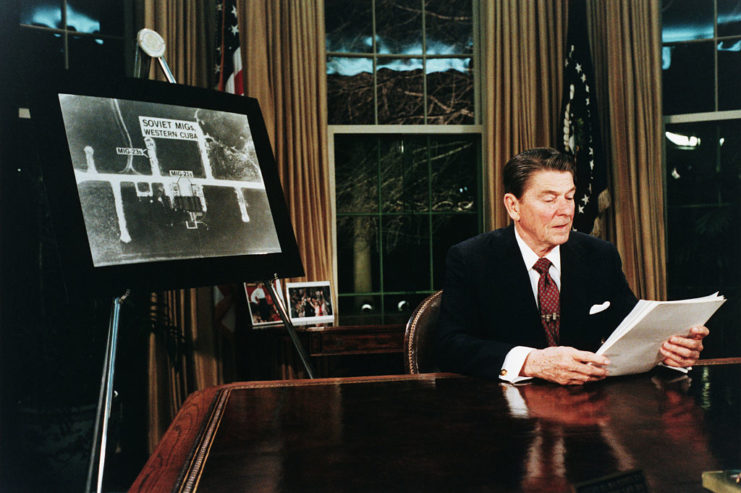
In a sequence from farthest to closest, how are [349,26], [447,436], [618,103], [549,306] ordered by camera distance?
[349,26] < [618,103] < [549,306] < [447,436]

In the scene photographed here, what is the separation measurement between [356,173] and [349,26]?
882 millimetres

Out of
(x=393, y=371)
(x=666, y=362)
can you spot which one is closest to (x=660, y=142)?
(x=393, y=371)

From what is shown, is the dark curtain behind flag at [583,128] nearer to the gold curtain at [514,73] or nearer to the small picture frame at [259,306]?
the gold curtain at [514,73]

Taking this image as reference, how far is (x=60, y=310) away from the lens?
8.51ft

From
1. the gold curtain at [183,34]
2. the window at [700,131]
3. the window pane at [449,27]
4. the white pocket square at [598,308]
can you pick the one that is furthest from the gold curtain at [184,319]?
the window at [700,131]

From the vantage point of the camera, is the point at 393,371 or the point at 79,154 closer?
the point at 79,154

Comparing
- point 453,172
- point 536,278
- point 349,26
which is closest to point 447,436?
point 536,278

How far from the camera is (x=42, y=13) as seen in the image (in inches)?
125

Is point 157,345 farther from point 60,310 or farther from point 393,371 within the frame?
point 393,371

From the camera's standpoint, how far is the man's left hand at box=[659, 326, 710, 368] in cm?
138

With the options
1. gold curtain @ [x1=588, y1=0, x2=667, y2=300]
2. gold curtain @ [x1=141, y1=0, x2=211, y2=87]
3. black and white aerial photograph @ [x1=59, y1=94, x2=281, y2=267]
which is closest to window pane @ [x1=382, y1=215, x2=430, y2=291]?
gold curtain @ [x1=588, y1=0, x2=667, y2=300]

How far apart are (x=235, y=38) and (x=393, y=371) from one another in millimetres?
2004

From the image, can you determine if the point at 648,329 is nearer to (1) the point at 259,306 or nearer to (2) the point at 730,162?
(1) the point at 259,306

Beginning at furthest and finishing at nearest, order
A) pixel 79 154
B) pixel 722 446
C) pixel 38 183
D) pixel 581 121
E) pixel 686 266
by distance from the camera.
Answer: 1. pixel 686 266
2. pixel 581 121
3. pixel 38 183
4. pixel 79 154
5. pixel 722 446
